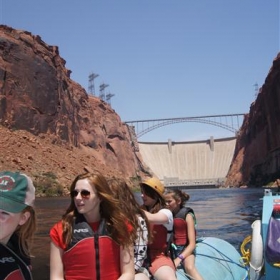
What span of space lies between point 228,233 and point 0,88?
145 ft

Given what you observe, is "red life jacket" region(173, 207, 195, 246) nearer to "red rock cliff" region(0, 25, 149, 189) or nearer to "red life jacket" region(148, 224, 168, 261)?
"red life jacket" region(148, 224, 168, 261)

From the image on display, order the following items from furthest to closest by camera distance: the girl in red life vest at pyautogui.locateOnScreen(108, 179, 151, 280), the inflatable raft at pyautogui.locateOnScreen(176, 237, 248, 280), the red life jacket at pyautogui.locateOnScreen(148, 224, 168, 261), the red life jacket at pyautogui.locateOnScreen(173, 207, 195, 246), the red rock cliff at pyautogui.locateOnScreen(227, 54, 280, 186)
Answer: the red rock cliff at pyautogui.locateOnScreen(227, 54, 280, 186)
the inflatable raft at pyautogui.locateOnScreen(176, 237, 248, 280)
the red life jacket at pyautogui.locateOnScreen(173, 207, 195, 246)
the red life jacket at pyautogui.locateOnScreen(148, 224, 168, 261)
the girl in red life vest at pyautogui.locateOnScreen(108, 179, 151, 280)

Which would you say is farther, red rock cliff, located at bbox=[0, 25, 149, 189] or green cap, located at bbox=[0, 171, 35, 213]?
red rock cliff, located at bbox=[0, 25, 149, 189]

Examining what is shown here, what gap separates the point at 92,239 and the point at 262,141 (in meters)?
84.2

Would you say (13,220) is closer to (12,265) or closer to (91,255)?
(12,265)

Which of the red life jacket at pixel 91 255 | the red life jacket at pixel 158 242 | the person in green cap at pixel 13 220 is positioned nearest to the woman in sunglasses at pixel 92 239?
the red life jacket at pixel 91 255

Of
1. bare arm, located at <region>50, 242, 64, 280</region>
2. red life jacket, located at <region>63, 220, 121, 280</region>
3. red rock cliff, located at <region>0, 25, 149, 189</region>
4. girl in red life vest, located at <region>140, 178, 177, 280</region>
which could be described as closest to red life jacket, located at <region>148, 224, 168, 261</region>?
girl in red life vest, located at <region>140, 178, 177, 280</region>

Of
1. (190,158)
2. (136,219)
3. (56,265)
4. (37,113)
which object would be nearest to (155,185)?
(136,219)

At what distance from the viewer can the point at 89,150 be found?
244 feet

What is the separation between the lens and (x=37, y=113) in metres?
58.0

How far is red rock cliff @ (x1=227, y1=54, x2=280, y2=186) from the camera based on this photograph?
2837 inches

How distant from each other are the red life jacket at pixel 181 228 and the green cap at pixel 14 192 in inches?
147

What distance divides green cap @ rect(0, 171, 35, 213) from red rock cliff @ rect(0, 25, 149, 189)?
136 ft

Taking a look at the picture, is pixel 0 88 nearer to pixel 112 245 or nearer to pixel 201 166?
pixel 112 245
